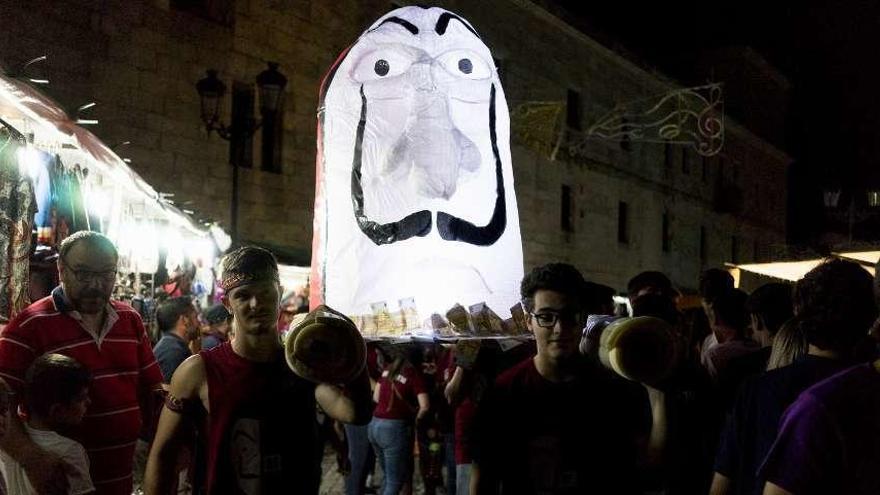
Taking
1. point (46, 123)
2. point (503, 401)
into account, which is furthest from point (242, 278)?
point (46, 123)

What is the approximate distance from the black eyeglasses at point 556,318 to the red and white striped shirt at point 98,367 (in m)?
2.18

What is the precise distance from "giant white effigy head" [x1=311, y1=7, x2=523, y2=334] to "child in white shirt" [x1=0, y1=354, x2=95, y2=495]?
1675 mm

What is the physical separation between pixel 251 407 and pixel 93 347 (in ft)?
4.64

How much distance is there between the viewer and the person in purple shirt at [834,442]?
97.5 inches

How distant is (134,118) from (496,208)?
9731 millimetres

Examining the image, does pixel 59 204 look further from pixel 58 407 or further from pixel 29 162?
pixel 58 407

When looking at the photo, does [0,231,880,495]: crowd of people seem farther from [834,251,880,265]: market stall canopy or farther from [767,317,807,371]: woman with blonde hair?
[834,251,880,265]: market stall canopy

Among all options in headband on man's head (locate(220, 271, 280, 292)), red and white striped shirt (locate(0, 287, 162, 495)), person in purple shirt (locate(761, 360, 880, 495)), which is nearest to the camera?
person in purple shirt (locate(761, 360, 880, 495))

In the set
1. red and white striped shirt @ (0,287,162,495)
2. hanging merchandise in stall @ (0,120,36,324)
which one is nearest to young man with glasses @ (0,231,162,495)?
red and white striped shirt @ (0,287,162,495)

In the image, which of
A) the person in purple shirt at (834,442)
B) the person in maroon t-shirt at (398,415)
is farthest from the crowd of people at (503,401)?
the person in maroon t-shirt at (398,415)

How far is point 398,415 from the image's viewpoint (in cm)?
754

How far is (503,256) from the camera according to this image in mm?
5398

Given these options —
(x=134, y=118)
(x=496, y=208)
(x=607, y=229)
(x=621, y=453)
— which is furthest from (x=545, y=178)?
(x=621, y=453)

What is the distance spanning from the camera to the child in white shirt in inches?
152
